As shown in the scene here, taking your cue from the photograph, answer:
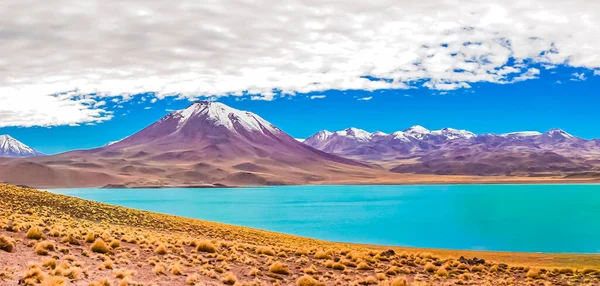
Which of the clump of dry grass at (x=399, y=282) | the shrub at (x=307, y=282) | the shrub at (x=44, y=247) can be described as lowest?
the shrub at (x=307, y=282)

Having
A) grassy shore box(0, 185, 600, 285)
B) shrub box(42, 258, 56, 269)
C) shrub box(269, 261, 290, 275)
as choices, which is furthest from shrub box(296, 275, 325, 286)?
shrub box(42, 258, 56, 269)

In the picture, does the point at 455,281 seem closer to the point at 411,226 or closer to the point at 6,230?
the point at 6,230

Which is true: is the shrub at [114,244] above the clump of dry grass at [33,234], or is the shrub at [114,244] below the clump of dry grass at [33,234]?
below

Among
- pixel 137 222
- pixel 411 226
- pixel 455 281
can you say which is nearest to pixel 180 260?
pixel 455 281

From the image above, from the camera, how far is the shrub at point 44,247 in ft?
55.4

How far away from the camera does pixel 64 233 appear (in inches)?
840

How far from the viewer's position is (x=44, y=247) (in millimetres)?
17438

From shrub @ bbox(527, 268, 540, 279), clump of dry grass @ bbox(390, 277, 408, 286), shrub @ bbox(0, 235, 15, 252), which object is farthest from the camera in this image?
shrub @ bbox(527, 268, 540, 279)

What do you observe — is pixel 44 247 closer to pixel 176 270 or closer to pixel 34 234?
pixel 34 234

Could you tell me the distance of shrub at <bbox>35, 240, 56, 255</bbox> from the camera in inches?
664

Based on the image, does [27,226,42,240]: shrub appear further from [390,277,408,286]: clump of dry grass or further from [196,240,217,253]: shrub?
[390,277,408,286]: clump of dry grass

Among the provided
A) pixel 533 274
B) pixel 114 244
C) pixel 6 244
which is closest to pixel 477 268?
pixel 533 274

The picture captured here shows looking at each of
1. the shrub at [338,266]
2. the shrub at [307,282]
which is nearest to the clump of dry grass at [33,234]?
the shrub at [307,282]

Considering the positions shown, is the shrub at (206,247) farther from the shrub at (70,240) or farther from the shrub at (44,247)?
the shrub at (44,247)
